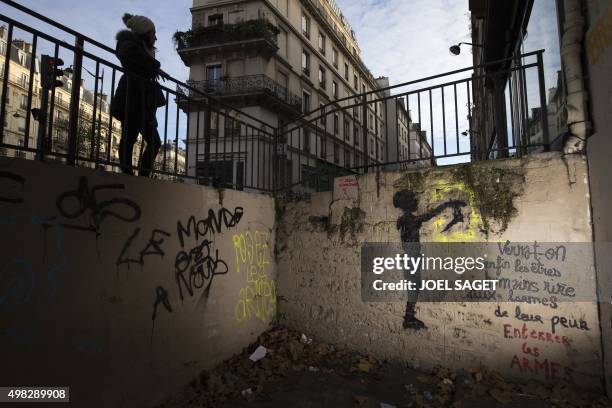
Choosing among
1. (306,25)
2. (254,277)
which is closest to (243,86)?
(306,25)

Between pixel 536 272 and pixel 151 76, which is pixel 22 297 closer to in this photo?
pixel 151 76

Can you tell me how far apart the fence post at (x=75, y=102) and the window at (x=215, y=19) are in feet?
78.3

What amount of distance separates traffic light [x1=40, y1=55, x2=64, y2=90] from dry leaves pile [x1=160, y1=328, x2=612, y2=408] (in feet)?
9.60

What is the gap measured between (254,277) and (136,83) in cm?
265

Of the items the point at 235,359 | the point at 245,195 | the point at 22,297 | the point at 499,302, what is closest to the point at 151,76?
the point at 245,195

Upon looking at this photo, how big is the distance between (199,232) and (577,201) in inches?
145

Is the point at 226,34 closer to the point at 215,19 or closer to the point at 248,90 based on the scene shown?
the point at 215,19

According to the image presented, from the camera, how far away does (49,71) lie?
2.62m

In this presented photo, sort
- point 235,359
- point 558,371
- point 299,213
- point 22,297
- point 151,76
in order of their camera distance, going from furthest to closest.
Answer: point 299,213 → point 235,359 → point 151,76 → point 558,371 → point 22,297

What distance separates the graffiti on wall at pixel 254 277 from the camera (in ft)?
14.1

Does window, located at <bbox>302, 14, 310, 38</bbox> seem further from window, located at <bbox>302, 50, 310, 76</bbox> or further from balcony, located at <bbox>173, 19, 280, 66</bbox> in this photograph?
balcony, located at <bbox>173, 19, 280, 66</bbox>

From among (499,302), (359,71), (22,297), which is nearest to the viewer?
(22,297)

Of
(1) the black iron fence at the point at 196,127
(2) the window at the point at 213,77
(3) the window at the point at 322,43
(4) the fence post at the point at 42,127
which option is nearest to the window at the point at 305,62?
(3) the window at the point at 322,43

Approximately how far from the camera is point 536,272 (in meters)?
3.22
